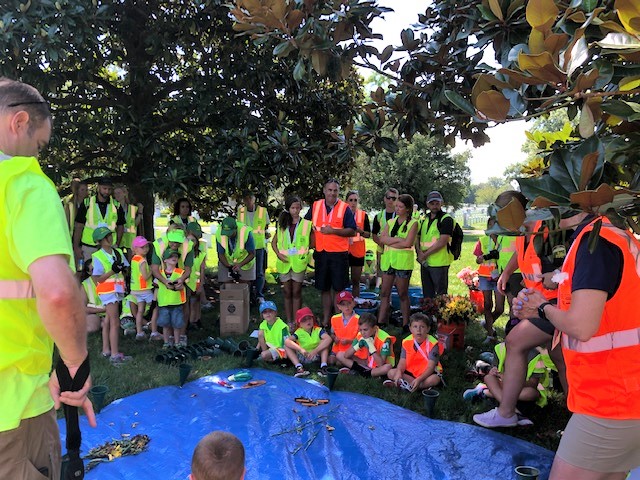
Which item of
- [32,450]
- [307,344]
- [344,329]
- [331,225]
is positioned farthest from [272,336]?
[32,450]

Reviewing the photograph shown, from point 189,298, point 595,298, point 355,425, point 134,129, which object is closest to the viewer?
point 595,298

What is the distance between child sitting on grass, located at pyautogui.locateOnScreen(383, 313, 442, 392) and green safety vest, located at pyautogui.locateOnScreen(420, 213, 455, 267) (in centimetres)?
197

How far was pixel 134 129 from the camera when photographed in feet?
25.2

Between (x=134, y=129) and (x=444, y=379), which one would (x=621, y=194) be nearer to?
(x=444, y=379)

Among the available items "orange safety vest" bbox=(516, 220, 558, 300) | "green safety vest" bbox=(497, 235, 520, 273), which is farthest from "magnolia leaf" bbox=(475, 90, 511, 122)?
"green safety vest" bbox=(497, 235, 520, 273)

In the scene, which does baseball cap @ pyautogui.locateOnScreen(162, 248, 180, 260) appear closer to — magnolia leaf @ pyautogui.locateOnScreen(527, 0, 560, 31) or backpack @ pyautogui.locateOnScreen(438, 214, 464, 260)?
backpack @ pyautogui.locateOnScreen(438, 214, 464, 260)

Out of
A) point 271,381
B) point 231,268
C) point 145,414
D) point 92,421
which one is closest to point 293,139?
point 231,268

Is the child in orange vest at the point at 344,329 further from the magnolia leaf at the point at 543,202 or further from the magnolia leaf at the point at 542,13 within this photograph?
the magnolia leaf at the point at 542,13

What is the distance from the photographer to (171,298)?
21.2 ft

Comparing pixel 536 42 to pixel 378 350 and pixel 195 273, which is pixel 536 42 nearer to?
pixel 378 350

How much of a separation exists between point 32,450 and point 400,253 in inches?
229

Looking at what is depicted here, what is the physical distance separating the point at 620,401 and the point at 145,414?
3771mm

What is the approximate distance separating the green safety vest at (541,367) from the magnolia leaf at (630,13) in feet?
11.4

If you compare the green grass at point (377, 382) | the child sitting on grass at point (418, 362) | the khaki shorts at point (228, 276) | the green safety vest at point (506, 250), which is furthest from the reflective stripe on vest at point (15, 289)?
the khaki shorts at point (228, 276)
